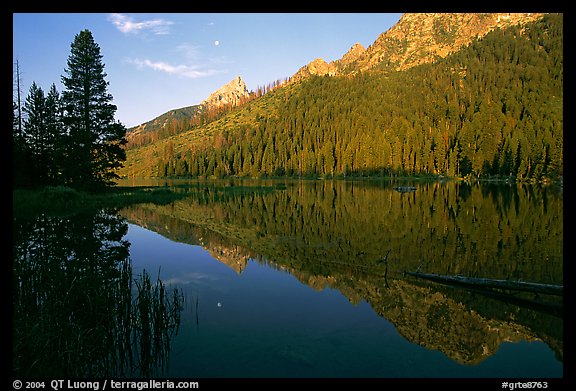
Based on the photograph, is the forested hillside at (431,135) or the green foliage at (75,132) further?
the forested hillside at (431,135)

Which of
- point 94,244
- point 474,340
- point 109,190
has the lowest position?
point 474,340

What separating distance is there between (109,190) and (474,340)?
5015 centimetres

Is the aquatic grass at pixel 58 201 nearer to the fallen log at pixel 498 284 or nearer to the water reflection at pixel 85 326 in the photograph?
the water reflection at pixel 85 326

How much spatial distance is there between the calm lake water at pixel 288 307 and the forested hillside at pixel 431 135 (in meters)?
96.1

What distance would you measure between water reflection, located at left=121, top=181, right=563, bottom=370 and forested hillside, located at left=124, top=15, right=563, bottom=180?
84.0 metres

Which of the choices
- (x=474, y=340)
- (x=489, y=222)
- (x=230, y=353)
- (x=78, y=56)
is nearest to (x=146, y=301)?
(x=230, y=353)

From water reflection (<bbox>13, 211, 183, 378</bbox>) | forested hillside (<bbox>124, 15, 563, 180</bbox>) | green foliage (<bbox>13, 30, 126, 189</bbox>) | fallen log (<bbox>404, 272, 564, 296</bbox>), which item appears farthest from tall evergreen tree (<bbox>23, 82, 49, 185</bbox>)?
forested hillside (<bbox>124, 15, 563, 180</bbox>)

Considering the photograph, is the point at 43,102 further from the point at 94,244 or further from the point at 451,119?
the point at 451,119

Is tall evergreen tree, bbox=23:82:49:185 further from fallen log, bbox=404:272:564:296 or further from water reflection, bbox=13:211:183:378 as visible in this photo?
fallen log, bbox=404:272:564:296

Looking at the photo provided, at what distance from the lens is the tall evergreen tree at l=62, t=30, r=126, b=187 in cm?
4366

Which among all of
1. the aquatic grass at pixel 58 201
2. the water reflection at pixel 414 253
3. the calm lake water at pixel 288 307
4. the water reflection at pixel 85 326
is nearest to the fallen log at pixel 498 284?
the calm lake water at pixel 288 307

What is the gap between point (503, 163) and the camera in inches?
4341

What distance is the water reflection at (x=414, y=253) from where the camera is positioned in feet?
34.9

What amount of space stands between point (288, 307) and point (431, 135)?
147 metres
